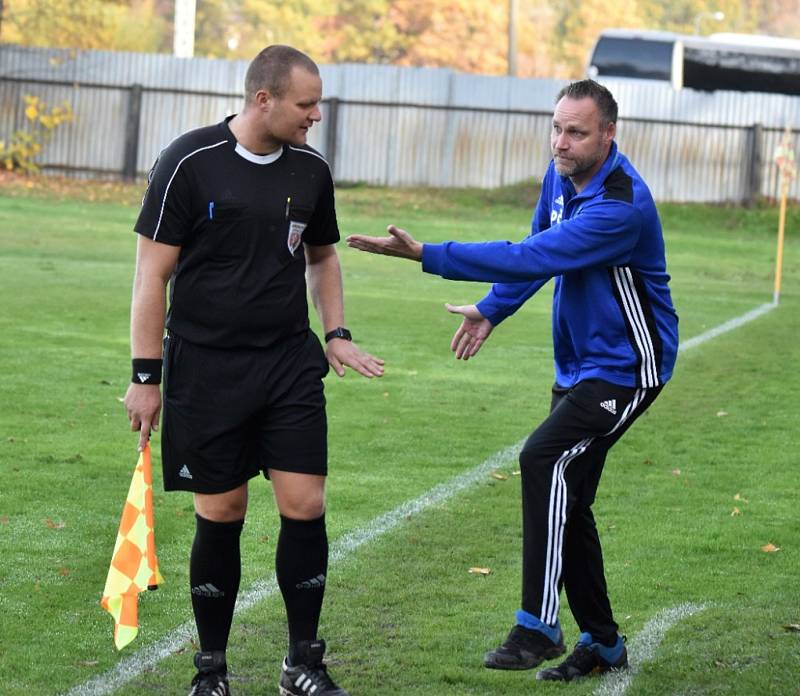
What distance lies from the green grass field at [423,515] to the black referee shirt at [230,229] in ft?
4.32

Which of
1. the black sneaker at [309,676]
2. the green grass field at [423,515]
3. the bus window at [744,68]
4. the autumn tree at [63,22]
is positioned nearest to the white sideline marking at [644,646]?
the green grass field at [423,515]

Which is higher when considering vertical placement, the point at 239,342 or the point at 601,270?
the point at 601,270

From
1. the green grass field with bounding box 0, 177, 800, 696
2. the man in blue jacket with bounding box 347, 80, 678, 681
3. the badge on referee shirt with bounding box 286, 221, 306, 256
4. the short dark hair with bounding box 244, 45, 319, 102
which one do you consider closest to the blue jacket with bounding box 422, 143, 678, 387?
the man in blue jacket with bounding box 347, 80, 678, 681

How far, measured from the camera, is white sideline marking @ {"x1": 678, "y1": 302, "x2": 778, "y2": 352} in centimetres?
1593

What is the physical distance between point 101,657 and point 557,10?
108140 mm

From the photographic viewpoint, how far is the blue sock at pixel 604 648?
18.6ft

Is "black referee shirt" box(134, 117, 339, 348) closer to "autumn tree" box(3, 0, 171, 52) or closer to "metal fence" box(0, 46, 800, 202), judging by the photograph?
"metal fence" box(0, 46, 800, 202)

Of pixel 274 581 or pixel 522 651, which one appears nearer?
pixel 522 651

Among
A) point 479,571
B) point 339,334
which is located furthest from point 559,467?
point 479,571

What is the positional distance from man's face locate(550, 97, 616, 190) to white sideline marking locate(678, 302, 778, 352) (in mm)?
10068

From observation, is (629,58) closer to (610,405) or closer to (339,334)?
(339,334)

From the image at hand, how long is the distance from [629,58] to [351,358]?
108 feet

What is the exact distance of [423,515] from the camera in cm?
832

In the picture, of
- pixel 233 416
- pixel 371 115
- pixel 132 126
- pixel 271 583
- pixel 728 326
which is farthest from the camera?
pixel 371 115
